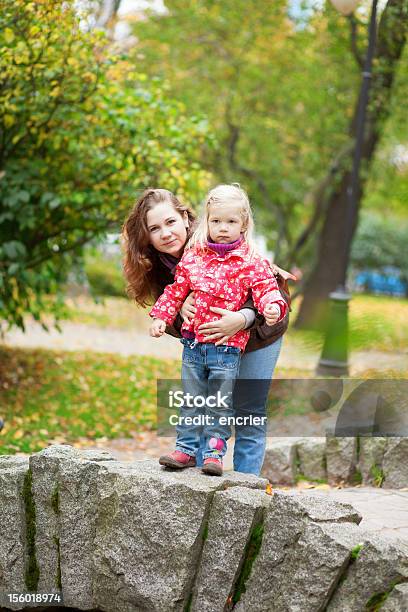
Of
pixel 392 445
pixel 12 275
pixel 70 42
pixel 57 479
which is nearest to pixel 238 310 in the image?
pixel 57 479

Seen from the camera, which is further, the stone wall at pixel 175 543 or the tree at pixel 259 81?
the tree at pixel 259 81

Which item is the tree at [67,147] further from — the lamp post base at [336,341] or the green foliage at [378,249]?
the green foliage at [378,249]

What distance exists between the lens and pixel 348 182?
15500 millimetres

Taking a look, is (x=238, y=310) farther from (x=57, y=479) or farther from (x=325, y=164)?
(x=325, y=164)

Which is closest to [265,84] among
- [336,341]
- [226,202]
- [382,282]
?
[336,341]

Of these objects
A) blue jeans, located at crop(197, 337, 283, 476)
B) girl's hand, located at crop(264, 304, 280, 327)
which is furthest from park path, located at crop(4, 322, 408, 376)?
girl's hand, located at crop(264, 304, 280, 327)

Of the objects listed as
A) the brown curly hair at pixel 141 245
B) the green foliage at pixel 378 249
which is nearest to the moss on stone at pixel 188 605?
the brown curly hair at pixel 141 245

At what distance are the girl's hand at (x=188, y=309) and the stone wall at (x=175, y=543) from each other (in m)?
0.69

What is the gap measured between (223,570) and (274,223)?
64.9 ft

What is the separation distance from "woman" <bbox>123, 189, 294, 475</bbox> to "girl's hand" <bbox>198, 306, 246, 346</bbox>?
15 cm

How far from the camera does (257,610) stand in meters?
3.73

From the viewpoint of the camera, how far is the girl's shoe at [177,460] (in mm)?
4023

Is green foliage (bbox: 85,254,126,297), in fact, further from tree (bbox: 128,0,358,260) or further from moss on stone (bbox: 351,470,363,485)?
moss on stone (bbox: 351,470,363,485)

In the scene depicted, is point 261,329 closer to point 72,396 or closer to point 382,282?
point 72,396
